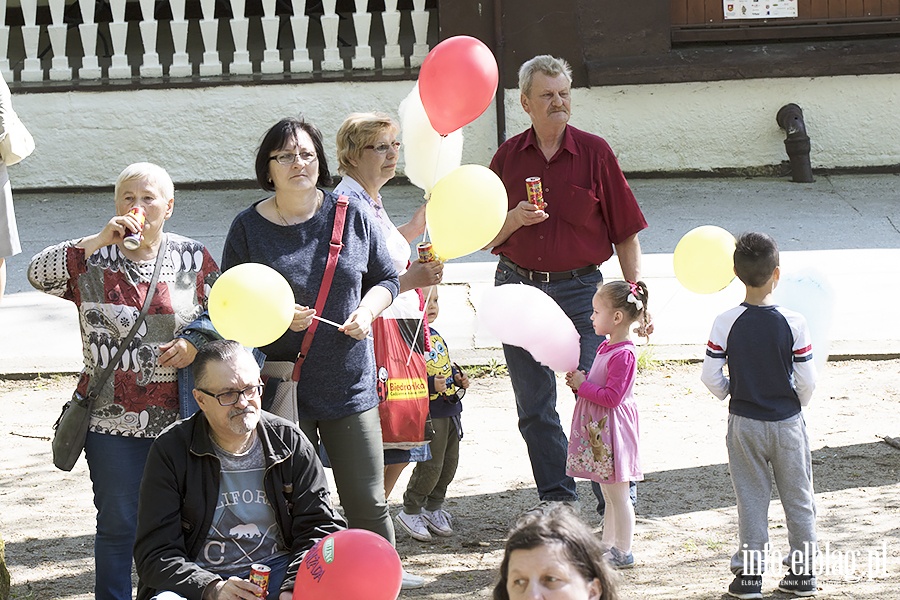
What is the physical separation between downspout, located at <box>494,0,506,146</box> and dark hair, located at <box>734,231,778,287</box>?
636 cm

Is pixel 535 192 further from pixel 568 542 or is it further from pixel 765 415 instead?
pixel 568 542

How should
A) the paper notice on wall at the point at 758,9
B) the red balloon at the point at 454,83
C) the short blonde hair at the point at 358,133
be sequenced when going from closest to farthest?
the short blonde hair at the point at 358,133 → the red balloon at the point at 454,83 → the paper notice on wall at the point at 758,9

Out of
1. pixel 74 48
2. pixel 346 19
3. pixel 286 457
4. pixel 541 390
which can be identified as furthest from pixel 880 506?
pixel 74 48

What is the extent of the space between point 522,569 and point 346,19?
9764 millimetres

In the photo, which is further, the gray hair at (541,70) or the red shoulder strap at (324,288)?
the gray hair at (541,70)

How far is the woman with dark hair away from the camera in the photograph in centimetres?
432

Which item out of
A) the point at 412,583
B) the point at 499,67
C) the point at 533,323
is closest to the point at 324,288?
the point at 533,323

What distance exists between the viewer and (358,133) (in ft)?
16.0

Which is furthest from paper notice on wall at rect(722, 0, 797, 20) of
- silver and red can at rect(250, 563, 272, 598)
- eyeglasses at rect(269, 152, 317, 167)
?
silver and red can at rect(250, 563, 272, 598)

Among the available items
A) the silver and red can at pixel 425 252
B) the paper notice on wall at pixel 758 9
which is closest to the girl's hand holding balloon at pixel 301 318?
the silver and red can at pixel 425 252

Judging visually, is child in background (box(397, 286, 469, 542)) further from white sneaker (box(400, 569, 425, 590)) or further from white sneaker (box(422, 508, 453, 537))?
white sneaker (box(400, 569, 425, 590))

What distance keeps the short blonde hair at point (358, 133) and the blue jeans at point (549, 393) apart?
3.31 ft

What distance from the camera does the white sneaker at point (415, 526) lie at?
5.33 metres

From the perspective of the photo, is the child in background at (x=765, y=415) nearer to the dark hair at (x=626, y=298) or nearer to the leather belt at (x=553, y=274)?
the dark hair at (x=626, y=298)
